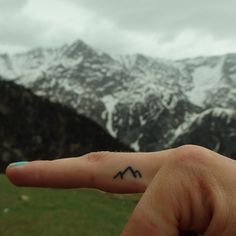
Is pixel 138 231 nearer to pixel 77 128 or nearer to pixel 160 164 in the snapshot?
pixel 160 164

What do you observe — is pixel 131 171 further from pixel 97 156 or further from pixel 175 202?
pixel 175 202

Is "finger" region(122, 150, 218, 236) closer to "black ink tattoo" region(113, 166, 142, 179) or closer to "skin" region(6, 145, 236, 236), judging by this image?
"skin" region(6, 145, 236, 236)

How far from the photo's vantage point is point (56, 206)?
25500mm

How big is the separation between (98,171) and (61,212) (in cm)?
2091

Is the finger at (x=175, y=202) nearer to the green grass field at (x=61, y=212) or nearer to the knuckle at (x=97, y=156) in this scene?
the knuckle at (x=97, y=156)

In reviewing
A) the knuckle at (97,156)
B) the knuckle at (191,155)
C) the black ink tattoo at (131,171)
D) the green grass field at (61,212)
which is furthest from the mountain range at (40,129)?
the knuckle at (191,155)

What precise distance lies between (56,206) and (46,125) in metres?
68.3

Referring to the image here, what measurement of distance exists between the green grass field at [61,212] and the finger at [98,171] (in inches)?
636

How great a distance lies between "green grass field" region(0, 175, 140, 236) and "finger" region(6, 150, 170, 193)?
1616 centimetres

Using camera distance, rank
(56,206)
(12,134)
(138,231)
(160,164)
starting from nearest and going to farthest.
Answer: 1. (138,231)
2. (160,164)
3. (56,206)
4. (12,134)

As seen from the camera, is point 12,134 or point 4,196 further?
point 12,134

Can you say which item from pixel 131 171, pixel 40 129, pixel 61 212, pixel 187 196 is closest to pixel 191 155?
pixel 187 196

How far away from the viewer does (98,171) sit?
3322 mm

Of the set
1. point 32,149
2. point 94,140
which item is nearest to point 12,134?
point 32,149
